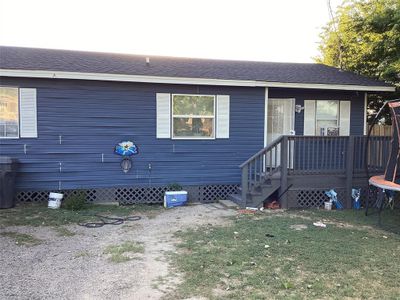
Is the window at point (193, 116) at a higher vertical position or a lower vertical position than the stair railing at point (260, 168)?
higher

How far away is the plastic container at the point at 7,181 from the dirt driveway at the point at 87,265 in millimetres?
1686

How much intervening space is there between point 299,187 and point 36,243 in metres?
5.68

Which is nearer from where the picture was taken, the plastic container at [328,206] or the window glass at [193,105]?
the plastic container at [328,206]

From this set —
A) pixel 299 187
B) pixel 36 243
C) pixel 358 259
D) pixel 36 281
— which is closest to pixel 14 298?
pixel 36 281

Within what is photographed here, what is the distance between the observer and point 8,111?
27.1ft

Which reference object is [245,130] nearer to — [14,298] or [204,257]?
[204,257]

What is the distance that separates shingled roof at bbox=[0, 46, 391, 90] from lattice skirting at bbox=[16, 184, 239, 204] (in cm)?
267

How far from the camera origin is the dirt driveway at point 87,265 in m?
3.94

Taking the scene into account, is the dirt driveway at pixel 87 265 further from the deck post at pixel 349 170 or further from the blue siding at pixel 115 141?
the deck post at pixel 349 170

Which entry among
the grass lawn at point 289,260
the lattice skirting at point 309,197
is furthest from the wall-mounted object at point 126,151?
the lattice skirting at point 309,197

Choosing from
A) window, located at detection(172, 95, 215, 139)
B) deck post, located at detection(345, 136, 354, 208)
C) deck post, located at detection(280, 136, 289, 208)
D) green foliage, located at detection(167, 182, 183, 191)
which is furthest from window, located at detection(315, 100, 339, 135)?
green foliage, located at detection(167, 182, 183, 191)

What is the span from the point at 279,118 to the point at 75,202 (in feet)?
19.0

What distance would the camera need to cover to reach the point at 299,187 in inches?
347

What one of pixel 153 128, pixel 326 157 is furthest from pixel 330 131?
pixel 153 128
